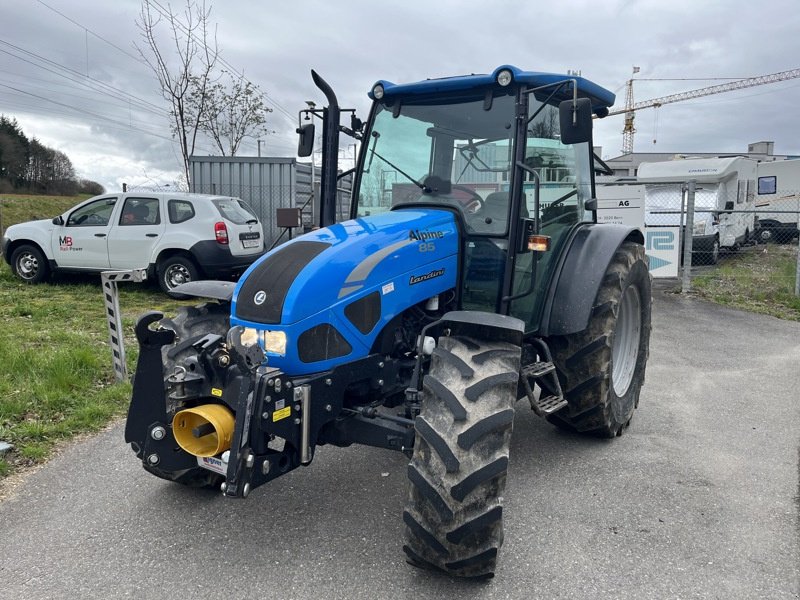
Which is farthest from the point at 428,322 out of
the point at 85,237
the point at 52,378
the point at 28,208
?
the point at 28,208

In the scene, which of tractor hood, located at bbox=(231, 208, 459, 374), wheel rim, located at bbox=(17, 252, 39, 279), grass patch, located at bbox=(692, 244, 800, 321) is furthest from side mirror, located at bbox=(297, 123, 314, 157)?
wheel rim, located at bbox=(17, 252, 39, 279)

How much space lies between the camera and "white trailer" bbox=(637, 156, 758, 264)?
13367 mm

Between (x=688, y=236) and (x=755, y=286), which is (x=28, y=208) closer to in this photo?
(x=688, y=236)

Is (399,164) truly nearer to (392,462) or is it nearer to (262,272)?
(262,272)

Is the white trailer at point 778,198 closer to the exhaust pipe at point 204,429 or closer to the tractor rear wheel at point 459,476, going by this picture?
the tractor rear wheel at point 459,476

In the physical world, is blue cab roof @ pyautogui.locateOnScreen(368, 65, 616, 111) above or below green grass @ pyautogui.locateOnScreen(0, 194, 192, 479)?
above

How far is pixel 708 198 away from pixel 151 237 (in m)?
12.0

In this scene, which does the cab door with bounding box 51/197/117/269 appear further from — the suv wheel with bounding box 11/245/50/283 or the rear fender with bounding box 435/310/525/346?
A: the rear fender with bounding box 435/310/525/346

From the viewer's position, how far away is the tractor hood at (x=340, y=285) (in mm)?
2979

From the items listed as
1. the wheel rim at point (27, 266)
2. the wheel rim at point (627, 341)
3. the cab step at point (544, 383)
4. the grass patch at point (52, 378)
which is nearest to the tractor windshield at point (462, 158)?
the cab step at point (544, 383)

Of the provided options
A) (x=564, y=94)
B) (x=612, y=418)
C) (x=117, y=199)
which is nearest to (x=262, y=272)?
(x=564, y=94)

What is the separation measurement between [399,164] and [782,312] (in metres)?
7.85

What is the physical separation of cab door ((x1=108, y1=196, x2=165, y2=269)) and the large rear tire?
308 inches

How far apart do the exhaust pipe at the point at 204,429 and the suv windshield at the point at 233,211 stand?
25.8ft
